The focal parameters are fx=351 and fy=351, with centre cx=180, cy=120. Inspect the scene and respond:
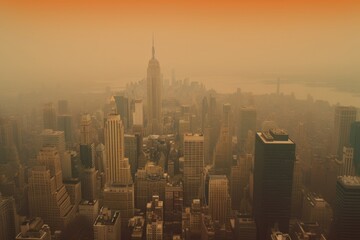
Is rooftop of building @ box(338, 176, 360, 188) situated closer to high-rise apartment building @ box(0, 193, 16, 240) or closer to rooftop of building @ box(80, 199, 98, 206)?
rooftop of building @ box(80, 199, 98, 206)

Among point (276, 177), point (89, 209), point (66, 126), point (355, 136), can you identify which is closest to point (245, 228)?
point (276, 177)

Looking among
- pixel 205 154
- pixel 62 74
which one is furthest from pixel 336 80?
pixel 62 74

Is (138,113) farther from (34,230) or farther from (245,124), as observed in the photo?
(34,230)

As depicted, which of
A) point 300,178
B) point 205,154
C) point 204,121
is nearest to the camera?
point 300,178

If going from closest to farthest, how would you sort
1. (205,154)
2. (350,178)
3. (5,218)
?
1. (5,218)
2. (350,178)
3. (205,154)

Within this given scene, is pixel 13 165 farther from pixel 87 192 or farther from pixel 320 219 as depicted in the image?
pixel 320 219

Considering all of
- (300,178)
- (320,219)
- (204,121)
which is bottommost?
(320,219)

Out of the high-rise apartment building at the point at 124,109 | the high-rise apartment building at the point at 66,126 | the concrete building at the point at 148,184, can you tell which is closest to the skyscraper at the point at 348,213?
A: the concrete building at the point at 148,184

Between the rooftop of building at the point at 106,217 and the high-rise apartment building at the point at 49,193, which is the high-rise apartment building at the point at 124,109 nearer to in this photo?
the high-rise apartment building at the point at 49,193
